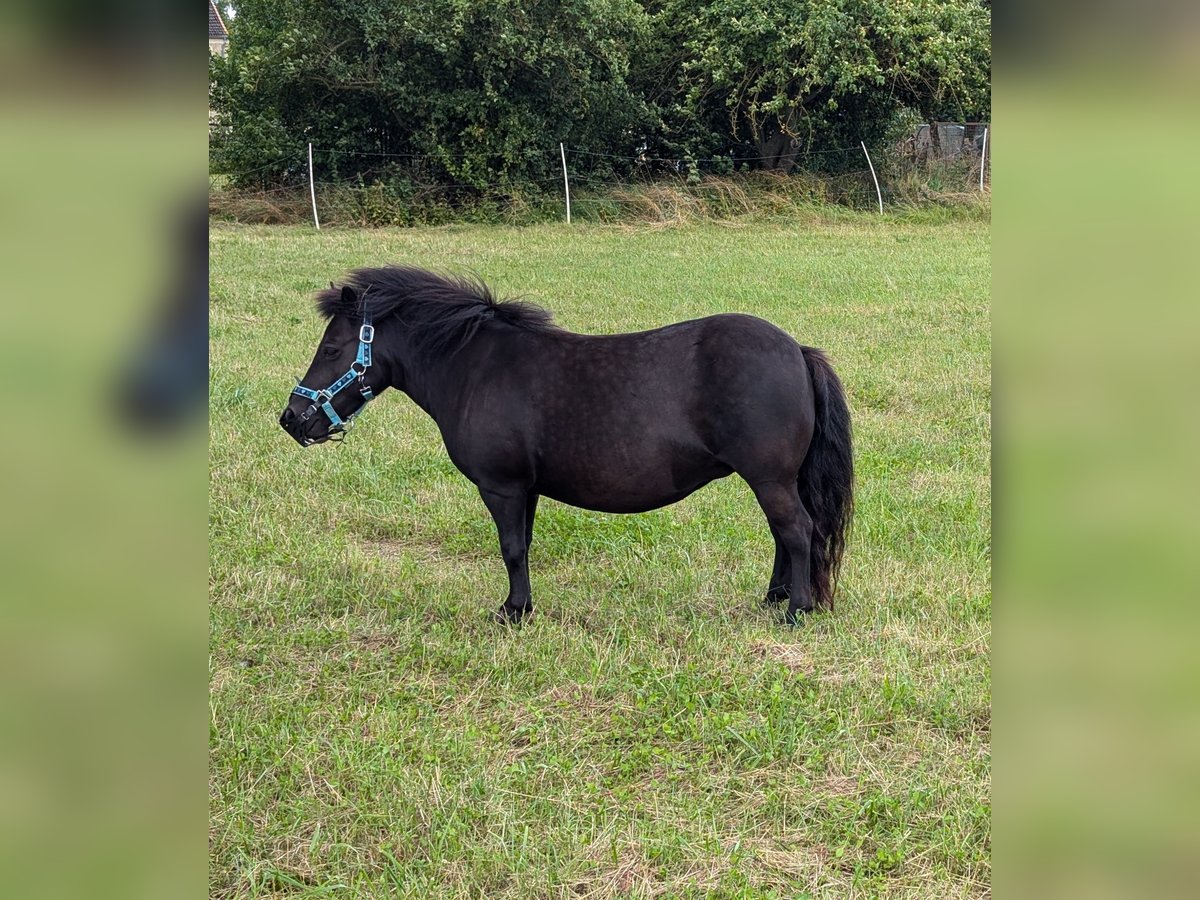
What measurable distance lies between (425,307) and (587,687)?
1955mm

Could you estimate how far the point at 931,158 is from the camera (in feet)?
79.4

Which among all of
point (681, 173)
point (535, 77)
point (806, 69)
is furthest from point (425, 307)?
point (681, 173)

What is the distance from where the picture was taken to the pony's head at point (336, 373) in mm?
4762

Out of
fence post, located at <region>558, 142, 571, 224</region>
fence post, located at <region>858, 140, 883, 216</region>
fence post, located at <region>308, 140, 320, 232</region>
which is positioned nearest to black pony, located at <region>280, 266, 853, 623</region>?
fence post, located at <region>308, 140, 320, 232</region>

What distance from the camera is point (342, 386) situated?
4789 mm

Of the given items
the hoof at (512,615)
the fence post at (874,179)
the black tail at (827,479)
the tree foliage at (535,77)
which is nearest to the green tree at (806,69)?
the tree foliage at (535,77)

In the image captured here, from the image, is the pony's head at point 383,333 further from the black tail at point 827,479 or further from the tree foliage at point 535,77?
the tree foliage at point 535,77

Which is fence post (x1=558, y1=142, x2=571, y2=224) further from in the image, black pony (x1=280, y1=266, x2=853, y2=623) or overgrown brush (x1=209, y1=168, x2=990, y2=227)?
black pony (x1=280, y1=266, x2=853, y2=623)

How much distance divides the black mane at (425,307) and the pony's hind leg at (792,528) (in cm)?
132

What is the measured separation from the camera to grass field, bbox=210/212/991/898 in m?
3.03

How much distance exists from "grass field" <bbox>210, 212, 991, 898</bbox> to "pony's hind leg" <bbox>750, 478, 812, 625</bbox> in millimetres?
170

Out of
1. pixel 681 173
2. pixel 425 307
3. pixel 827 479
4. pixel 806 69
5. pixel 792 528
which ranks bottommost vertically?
pixel 792 528

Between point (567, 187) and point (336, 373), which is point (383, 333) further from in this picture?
point (567, 187)
